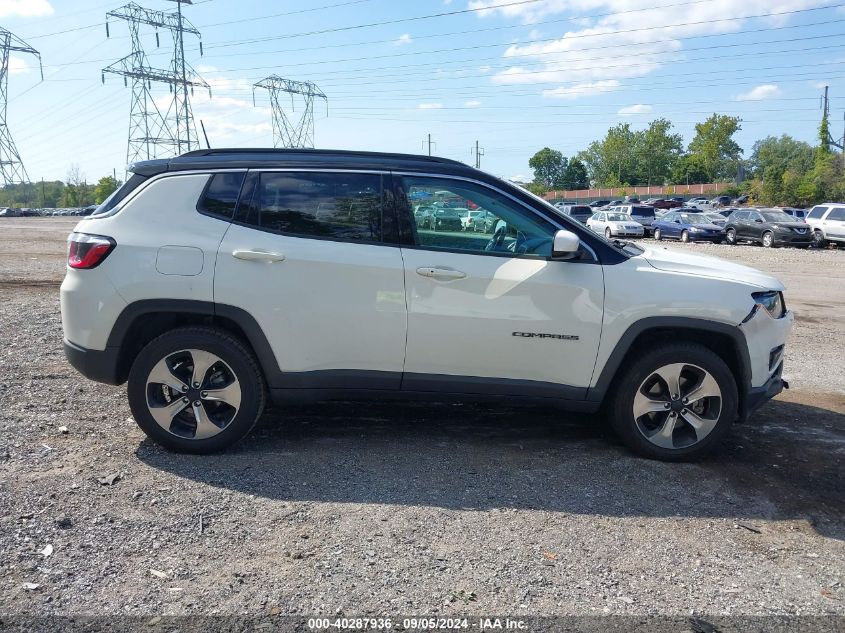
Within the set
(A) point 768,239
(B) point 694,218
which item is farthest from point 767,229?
(B) point 694,218

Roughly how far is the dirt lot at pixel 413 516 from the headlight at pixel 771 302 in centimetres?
98

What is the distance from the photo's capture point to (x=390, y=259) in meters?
4.34

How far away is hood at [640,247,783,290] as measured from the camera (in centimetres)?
444

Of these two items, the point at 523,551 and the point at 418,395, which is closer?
the point at 523,551

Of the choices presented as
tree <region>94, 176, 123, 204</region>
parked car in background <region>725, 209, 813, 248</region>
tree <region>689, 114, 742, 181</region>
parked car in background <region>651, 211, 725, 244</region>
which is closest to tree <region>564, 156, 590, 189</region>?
tree <region>689, 114, 742, 181</region>

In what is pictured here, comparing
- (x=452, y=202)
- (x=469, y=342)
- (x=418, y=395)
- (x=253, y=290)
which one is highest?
(x=452, y=202)

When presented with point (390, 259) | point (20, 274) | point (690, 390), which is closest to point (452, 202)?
point (390, 259)

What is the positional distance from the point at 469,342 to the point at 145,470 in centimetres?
215

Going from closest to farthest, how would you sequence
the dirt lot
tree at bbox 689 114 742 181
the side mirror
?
the dirt lot, the side mirror, tree at bbox 689 114 742 181

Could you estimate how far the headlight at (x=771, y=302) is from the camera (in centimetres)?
440

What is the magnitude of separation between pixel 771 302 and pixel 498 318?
1819mm

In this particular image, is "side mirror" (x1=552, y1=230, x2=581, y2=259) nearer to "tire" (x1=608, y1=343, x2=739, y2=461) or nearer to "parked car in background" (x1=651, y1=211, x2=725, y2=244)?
"tire" (x1=608, y1=343, x2=739, y2=461)

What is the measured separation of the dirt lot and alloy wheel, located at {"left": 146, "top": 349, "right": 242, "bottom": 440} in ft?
0.70

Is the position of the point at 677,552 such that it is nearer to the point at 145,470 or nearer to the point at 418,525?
the point at 418,525
